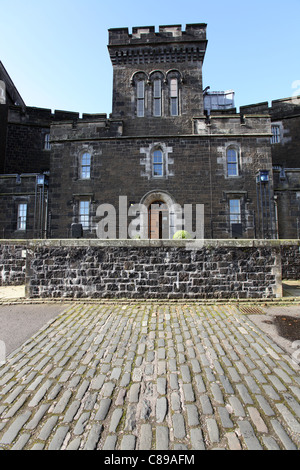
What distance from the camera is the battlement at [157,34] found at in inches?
597

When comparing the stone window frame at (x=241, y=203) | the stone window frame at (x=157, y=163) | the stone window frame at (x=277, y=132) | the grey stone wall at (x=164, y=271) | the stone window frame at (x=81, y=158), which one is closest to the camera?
the grey stone wall at (x=164, y=271)

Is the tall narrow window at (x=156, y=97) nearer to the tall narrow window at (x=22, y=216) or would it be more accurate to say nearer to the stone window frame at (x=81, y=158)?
the stone window frame at (x=81, y=158)

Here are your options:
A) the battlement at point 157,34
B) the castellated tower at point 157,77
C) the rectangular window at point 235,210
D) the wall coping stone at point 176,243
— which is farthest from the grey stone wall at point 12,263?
the battlement at point 157,34

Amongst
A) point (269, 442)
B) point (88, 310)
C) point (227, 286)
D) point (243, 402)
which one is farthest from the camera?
point (227, 286)

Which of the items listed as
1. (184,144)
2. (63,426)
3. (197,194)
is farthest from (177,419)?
(184,144)

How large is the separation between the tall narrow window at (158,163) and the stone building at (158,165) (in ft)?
0.20

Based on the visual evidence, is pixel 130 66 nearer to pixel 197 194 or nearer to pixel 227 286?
pixel 197 194

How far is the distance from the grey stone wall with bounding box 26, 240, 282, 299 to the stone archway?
703 centimetres

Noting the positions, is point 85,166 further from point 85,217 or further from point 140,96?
point 140,96

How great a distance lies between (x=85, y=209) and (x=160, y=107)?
859 cm

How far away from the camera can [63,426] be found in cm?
224

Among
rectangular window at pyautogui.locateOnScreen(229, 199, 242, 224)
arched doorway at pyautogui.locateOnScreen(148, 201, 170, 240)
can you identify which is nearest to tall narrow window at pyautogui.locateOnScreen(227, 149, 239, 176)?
rectangular window at pyautogui.locateOnScreen(229, 199, 242, 224)

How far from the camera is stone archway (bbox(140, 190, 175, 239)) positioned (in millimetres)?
13773

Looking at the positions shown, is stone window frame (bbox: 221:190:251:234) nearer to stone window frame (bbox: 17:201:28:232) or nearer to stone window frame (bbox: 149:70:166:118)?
stone window frame (bbox: 149:70:166:118)
